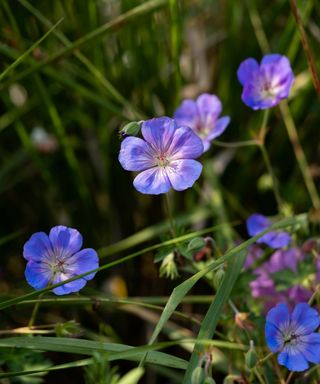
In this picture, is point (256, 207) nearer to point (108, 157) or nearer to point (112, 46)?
point (108, 157)

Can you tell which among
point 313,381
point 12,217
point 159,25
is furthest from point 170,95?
point 313,381

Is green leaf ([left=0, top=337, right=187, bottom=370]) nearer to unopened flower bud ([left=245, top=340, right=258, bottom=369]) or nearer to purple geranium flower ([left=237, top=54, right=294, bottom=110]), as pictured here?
unopened flower bud ([left=245, top=340, right=258, bottom=369])

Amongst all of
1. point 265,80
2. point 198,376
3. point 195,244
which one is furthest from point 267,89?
point 198,376

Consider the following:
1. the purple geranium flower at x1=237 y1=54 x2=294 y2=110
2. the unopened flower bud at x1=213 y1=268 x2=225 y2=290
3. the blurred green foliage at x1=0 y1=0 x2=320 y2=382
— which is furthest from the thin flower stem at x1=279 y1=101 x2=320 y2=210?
the unopened flower bud at x1=213 y1=268 x2=225 y2=290

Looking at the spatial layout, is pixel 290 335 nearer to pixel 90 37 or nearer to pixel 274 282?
pixel 274 282

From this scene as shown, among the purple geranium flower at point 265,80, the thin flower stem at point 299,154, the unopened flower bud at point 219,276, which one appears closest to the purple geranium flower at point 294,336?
the unopened flower bud at point 219,276

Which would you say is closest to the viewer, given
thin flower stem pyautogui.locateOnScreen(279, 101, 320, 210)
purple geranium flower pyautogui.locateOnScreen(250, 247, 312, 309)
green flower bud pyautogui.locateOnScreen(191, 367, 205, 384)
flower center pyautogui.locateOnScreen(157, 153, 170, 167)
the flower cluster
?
green flower bud pyautogui.locateOnScreen(191, 367, 205, 384)

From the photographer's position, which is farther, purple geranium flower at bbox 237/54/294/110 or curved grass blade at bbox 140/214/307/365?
purple geranium flower at bbox 237/54/294/110
